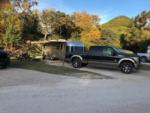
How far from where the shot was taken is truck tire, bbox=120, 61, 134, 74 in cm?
1995

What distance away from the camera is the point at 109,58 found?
822 inches

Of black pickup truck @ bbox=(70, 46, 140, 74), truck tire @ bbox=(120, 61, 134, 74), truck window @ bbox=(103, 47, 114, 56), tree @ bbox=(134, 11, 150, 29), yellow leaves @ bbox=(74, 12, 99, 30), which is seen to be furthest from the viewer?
tree @ bbox=(134, 11, 150, 29)

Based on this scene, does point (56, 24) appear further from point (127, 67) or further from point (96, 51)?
point (127, 67)

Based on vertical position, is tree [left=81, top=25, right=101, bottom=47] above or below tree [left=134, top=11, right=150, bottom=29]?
below

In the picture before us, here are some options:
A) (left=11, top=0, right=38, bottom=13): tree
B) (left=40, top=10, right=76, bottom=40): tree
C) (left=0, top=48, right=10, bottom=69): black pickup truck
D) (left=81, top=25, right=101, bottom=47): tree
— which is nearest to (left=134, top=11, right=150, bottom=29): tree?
(left=81, top=25, right=101, bottom=47): tree

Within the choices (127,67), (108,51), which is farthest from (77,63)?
(127,67)

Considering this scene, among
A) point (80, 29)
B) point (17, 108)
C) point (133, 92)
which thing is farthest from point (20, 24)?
point (17, 108)

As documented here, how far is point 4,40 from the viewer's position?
107ft

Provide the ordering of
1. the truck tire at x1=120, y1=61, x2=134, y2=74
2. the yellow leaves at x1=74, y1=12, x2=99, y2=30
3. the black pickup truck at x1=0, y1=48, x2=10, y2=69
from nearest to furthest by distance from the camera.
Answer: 1. the black pickup truck at x1=0, y1=48, x2=10, y2=69
2. the truck tire at x1=120, y1=61, x2=134, y2=74
3. the yellow leaves at x1=74, y1=12, x2=99, y2=30

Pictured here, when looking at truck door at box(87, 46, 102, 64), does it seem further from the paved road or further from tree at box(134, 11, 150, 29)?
tree at box(134, 11, 150, 29)

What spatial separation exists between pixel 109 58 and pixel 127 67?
4.98ft

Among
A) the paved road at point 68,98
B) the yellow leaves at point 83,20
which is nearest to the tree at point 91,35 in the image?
the yellow leaves at point 83,20

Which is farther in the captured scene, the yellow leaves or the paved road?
the yellow leaves

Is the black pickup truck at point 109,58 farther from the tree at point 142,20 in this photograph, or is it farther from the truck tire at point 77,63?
the tree at point 142,20
